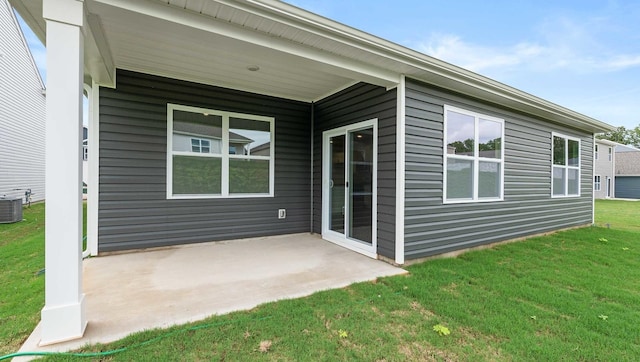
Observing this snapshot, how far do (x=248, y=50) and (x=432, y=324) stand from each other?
292 cm

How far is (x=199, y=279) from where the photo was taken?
9.78ft

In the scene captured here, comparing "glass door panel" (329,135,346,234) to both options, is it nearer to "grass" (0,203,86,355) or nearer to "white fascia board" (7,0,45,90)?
"grass" (0,203,86,355)

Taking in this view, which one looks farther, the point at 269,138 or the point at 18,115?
the point at 18,115

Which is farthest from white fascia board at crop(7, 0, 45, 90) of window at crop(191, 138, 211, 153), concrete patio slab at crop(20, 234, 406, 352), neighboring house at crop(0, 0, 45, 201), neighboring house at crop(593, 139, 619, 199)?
neighboring house at crop(593, 139, 619, 199)

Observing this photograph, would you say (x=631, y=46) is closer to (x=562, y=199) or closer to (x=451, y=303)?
(x=562, y=199)

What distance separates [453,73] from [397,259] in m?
2.59

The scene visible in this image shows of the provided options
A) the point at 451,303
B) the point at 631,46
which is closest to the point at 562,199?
the point at 451,303

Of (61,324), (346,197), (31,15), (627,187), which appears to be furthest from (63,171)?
(627,187)

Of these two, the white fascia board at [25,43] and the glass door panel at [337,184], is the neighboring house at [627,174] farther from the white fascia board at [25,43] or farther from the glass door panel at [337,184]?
the white fascia board at [25,43]

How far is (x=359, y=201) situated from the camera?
14.2ft

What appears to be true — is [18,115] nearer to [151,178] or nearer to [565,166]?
[151,178]

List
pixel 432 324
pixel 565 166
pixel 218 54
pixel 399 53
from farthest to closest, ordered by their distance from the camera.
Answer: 1. pixel 565 166
2. pixel 218 54
3. pixel 399 53
4. pixel 432 324

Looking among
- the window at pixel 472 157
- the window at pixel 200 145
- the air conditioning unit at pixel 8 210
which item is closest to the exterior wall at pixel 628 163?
the window at pixel 472 157

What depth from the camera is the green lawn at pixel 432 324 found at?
5.89 feet
